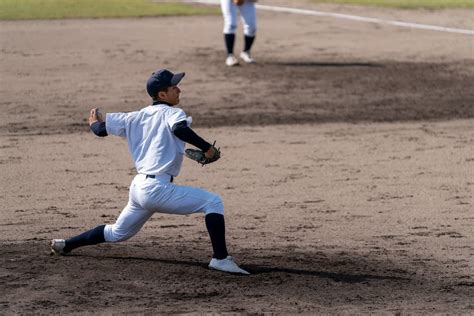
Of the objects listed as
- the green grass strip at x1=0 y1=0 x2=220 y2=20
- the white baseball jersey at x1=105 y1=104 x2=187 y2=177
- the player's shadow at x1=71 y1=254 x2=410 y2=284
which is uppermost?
the white baseball jersey at x1=105 y1=104 x2=187 y2=177

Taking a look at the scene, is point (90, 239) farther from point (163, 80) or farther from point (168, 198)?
point (163, 80)

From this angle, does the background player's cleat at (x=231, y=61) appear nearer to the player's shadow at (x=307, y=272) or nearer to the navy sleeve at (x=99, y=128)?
the player's shadow at (x=307, y=272)

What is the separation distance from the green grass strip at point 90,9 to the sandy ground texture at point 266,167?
51 centimetres

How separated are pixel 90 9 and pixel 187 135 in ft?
40.9

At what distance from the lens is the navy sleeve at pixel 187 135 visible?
788cm

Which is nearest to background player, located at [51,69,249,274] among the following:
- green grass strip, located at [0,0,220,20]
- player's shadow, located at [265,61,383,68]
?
player's shadow, located at [265,61,383,68]

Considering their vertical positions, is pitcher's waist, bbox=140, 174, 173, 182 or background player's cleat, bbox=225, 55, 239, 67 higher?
pitcher's waist, bbox=140, 174, 173, 182

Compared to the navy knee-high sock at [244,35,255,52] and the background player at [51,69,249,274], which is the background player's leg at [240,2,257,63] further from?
the background player at [51,69,249,274]

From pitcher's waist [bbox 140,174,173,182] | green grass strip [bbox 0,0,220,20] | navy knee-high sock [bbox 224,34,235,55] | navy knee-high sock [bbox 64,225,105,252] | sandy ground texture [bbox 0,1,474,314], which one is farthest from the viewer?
green grass strip [bbox 0,0,220,20]

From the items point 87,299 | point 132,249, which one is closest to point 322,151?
point 132,249

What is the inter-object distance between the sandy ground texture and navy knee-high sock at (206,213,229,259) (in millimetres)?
167

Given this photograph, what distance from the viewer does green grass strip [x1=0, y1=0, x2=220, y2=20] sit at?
1944 cm

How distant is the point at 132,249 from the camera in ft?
29.6

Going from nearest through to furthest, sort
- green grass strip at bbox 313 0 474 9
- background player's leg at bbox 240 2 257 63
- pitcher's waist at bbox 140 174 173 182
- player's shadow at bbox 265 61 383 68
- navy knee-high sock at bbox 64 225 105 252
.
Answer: pitcher's waist at bbox 140 174 173 182 < navy knee-high sock at bbox 64 225 105 252 < background player's leg at bbox 240 2 257 63 < player's shadow at bbox 265 61 383 68 < green grass strip at bbox 313 0 474 9
